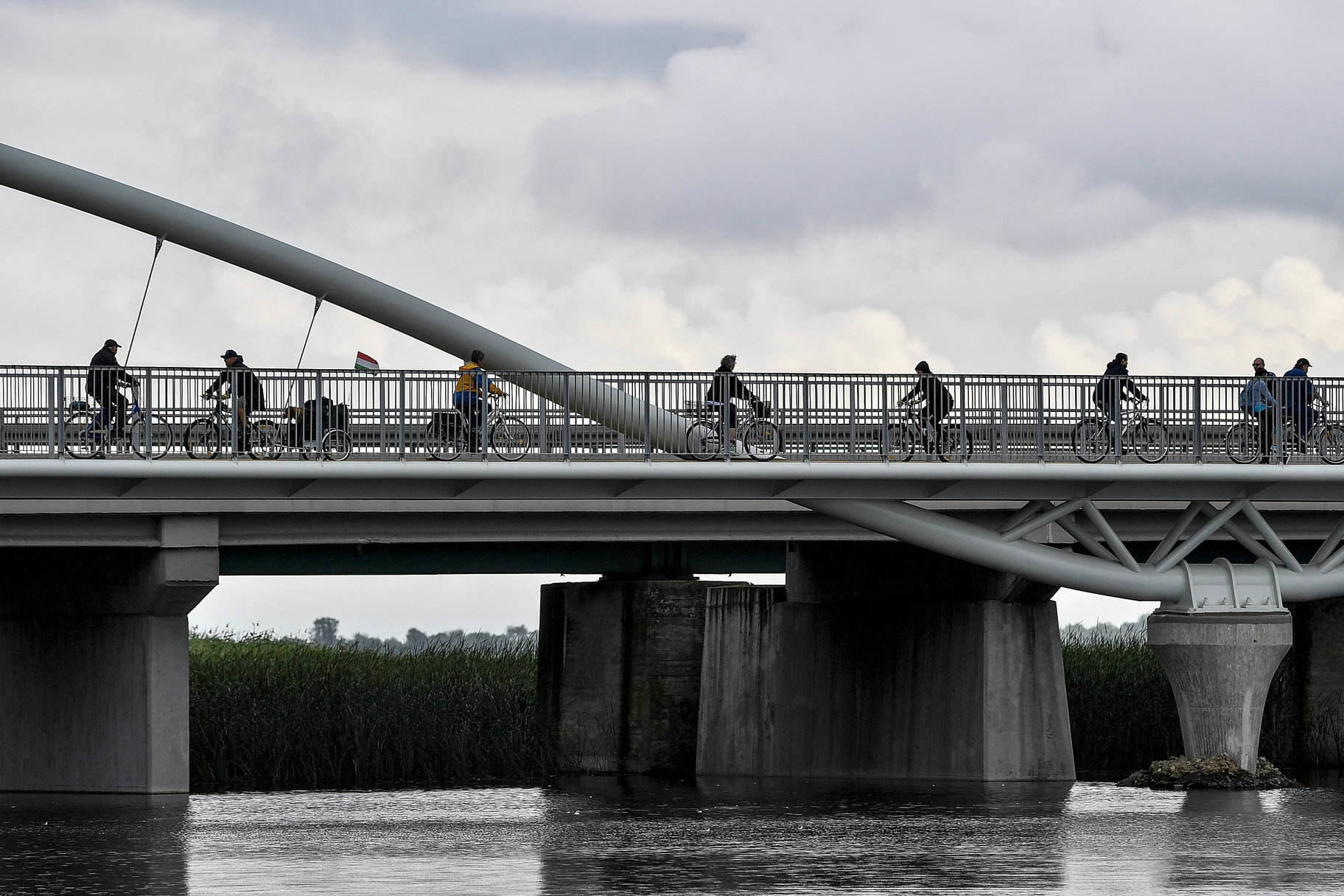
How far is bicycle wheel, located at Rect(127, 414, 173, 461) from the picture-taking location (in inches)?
1359

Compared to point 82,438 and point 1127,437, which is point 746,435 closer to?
point 1127,437

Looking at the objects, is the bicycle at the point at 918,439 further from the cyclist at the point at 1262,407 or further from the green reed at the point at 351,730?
the green reed at the point at 351,730

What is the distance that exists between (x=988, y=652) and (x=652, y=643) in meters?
10.5

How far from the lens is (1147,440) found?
3844cm

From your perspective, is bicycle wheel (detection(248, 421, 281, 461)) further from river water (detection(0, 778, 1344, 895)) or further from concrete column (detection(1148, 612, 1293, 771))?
concrete column (detection(1148, 612, 1293, 771))

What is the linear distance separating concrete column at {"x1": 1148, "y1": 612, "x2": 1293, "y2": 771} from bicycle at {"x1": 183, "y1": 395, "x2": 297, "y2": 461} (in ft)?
48.0

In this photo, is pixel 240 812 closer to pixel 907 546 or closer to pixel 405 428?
pixel 405 428

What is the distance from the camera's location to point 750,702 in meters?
47.2

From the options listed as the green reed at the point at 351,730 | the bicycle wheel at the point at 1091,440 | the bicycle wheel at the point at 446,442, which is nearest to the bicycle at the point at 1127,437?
the bicycle wheel at the point at 1091,440

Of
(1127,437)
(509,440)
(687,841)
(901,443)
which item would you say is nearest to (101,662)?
(509,440)

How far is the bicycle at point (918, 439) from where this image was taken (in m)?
37.2

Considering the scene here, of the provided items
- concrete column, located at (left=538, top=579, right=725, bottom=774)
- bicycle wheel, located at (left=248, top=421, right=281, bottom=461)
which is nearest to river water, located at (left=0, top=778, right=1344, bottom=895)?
bicycle wheel, located at (left=248, top=421, right=281, bottom=461)

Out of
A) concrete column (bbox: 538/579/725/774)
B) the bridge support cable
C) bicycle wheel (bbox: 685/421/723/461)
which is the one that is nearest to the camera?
bicycle wheel (bbox: 685/421/723/461)

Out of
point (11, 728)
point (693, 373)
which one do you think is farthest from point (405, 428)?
point (11, 728)
